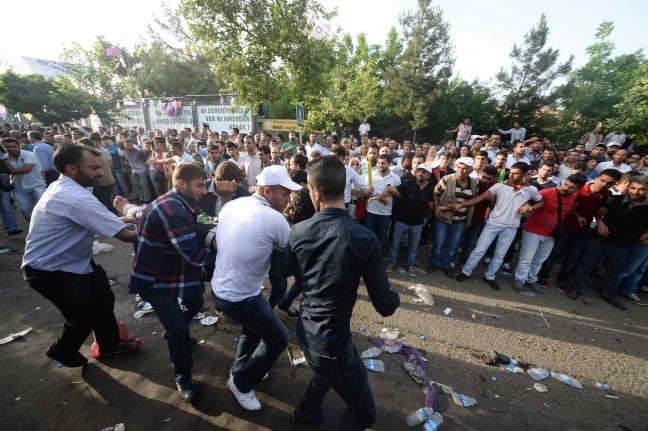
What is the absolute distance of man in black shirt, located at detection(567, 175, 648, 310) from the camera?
3.96 metres

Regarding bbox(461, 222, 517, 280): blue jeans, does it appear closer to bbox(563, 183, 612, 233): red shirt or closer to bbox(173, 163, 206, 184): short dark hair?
bbox(563, 183, 612, 233): red shirt

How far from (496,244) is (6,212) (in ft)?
32.5

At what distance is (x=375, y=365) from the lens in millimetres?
2963

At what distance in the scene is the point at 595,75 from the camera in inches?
691

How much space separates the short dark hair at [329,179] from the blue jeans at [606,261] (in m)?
5.14

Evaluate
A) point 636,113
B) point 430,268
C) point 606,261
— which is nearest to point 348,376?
point 430,268

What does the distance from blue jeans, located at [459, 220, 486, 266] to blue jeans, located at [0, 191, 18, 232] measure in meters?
9.52

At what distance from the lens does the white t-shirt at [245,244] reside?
6.34ft

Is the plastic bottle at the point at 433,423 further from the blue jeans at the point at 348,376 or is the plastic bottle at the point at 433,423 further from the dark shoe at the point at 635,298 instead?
the dark shoe at the point at 635,298

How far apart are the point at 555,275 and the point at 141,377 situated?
276 inches

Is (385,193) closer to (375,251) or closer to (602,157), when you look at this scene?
(375,251)

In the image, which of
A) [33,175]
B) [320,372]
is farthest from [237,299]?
[33,175]

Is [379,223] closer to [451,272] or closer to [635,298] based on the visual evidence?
[451,272]

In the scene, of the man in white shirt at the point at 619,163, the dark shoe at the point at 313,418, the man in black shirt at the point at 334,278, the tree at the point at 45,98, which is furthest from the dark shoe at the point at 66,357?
the tree at the point at 45,98
